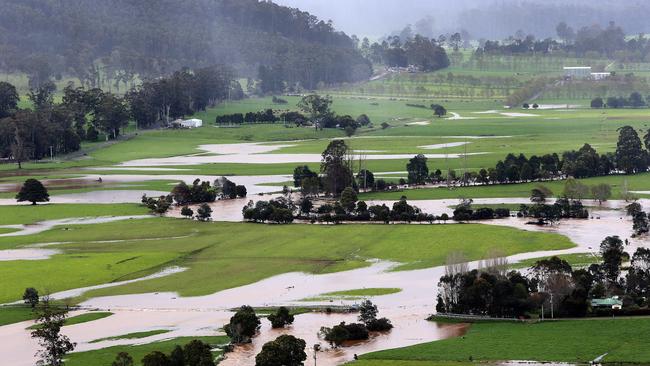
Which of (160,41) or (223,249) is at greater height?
(160,41)

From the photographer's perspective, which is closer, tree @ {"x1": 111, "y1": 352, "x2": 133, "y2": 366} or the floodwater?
tree @ {"x1": 111, "y1": 352, "x2": 133, "y2": 366}

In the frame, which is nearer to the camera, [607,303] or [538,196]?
[607,303]

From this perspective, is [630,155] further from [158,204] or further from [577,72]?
[577,72]

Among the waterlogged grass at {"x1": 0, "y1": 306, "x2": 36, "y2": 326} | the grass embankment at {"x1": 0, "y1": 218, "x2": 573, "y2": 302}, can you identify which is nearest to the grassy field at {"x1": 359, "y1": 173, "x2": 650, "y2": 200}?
the grass embankment at {"x1": 0, "y1": 218, "x2": 573, "y2": 302}

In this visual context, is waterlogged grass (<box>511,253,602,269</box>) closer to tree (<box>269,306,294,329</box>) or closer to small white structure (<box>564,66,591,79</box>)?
tree (<box>269,306,294,329</box>)

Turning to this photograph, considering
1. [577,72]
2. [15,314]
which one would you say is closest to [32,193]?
[15,314]

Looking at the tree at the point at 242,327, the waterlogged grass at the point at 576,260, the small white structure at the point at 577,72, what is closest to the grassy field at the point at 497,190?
the waterlogged grass at the point at 576,260

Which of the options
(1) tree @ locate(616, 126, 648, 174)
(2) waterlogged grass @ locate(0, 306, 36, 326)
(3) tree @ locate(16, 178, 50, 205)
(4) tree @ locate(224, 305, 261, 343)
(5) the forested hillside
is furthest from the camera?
(5) the forested hillside
